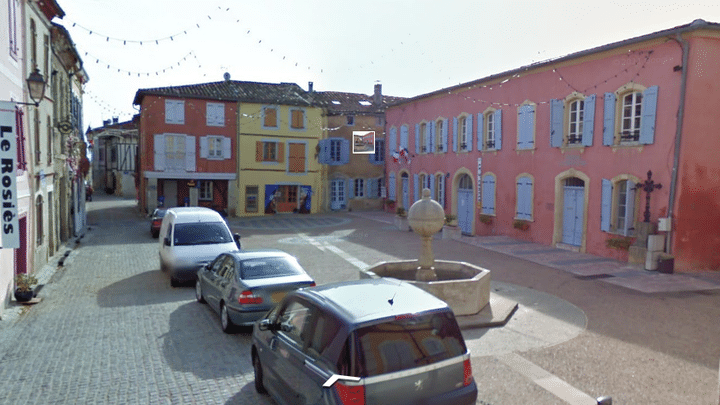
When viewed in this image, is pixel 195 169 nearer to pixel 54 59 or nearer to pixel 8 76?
pixel 54 59

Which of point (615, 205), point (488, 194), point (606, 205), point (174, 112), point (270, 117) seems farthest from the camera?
point (270, 117)

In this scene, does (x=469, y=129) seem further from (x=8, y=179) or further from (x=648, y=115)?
(x=8, y=179)

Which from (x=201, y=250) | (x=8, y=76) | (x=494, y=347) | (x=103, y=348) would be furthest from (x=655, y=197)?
(x=8, y=76)

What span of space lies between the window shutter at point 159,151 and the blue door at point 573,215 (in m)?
22.8

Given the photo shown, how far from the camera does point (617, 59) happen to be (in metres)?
15.7

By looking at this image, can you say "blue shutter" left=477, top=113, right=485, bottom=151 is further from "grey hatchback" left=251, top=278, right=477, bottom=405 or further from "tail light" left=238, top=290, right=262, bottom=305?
"grey hatchback" left=251, top=278, right=477, bottom=405

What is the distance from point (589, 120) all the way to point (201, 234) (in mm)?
13070

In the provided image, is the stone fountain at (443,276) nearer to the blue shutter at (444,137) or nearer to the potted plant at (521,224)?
the potted plant at (521,224)

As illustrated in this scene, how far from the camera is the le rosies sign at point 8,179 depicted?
309 inches

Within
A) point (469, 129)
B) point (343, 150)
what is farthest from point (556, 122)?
point (343, 150)

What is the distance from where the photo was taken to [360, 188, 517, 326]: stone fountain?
8.97 m

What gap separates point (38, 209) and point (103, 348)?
8.62m

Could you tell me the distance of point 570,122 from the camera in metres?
17.8

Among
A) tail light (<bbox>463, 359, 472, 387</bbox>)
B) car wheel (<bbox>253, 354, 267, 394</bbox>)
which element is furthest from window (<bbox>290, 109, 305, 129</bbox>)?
tail light (<bbox>463, 359, 472, 387</bbox>)
